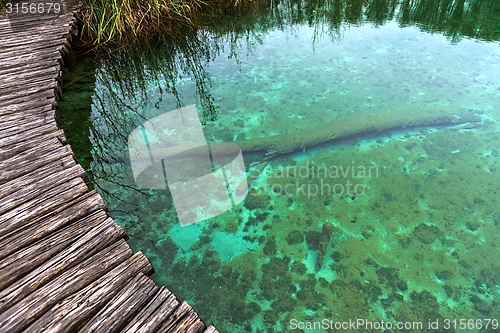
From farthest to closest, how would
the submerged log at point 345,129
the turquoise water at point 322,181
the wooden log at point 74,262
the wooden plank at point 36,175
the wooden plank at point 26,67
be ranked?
1. the submerged log at point 345,129
2. the wooden plank at point 26,67
3. the turquoise water at point 322,181
4. the wooden plank at point 36,175
5. the wooden log at point 74,262

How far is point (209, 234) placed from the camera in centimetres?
285

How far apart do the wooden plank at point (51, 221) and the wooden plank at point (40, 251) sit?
4 cm

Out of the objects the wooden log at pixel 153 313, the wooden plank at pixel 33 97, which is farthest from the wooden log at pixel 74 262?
the wooden plank at pixel 33 97

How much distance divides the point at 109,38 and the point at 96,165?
8.58ft

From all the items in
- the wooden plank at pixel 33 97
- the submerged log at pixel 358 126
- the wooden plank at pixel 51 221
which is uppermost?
the wooden plank at pixel 33 97

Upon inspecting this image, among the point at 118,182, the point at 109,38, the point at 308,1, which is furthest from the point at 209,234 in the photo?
the point at 308,1

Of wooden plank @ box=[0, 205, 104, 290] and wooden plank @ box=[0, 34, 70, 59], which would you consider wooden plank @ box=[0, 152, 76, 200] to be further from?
wooden plank @ box=[0, 34, 70, 59]

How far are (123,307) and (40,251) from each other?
0.65 meters

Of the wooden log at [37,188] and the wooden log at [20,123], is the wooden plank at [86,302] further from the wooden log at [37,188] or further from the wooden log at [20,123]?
the wooden log at [20,123]

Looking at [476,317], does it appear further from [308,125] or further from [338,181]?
[308,125]

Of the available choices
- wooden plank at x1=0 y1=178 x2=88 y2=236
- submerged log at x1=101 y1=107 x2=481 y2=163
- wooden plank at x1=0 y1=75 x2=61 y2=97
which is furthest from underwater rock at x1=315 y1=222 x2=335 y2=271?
wooden plank at x1=0 y1=75 x2=61 y2=97

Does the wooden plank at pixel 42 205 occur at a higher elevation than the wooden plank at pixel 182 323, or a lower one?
higher

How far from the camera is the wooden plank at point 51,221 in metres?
1.83

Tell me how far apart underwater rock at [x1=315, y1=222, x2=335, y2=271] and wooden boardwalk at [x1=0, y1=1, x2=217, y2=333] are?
1.28 m
